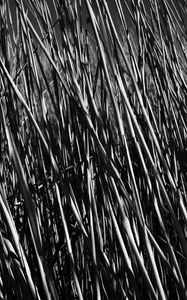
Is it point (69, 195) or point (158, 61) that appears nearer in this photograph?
point (69, 195)

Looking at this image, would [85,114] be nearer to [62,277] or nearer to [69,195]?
[69,195]

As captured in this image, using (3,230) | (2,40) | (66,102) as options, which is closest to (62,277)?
(3,230)

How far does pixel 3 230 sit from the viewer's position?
2.20ft

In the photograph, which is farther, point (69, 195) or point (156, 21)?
point (156, 21)

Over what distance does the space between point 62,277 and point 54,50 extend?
0.38m

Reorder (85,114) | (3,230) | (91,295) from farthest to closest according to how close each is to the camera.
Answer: (91,295) < (3,230) < (85,114)

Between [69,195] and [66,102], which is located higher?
[66,102]

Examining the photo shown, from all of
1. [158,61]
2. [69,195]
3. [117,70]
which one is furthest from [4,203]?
[158,61]

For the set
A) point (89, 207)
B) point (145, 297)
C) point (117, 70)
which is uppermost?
point (117, 70)

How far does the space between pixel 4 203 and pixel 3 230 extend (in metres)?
0.11

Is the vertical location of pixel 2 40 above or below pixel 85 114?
above

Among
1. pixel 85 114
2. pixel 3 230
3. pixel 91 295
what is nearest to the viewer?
pixel 85 114

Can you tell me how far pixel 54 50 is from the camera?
68 centimetres

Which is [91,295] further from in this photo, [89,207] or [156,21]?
[156,21]
